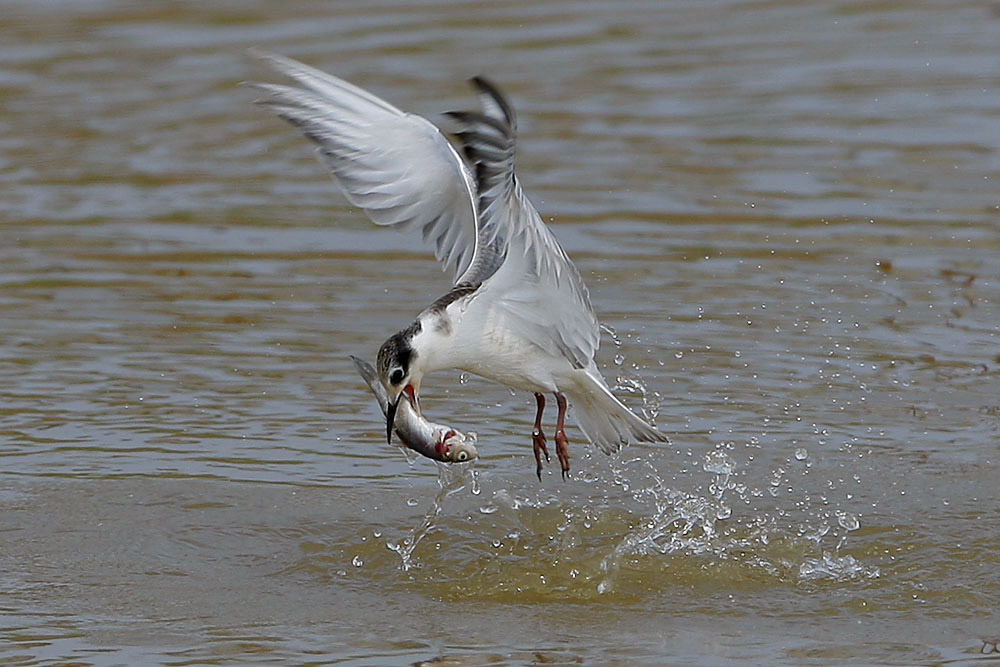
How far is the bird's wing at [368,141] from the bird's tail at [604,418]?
0.64m

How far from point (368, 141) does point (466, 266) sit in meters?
0.65

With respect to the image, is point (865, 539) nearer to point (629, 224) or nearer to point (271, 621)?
point (271, 621)

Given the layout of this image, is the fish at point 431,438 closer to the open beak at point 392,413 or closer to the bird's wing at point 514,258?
the open beak at point 392,413

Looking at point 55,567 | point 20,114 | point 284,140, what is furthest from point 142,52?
point 55,567

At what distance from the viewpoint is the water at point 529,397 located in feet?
21.0

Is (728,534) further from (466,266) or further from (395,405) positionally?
(466,266)

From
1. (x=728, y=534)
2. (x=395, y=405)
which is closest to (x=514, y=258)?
(x=395, y=405)

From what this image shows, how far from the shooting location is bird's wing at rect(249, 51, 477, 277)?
7.33 metres

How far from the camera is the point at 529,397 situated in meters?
8.88

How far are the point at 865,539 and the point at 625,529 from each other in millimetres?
868

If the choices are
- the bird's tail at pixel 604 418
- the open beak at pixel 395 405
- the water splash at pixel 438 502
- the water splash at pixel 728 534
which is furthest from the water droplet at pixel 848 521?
the open beak at pixel 395 405

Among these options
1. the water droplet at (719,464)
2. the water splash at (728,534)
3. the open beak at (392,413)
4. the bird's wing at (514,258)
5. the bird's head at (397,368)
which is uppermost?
the bird's wing at (514,258)

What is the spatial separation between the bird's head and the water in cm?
57

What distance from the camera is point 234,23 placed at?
57.1 feet
